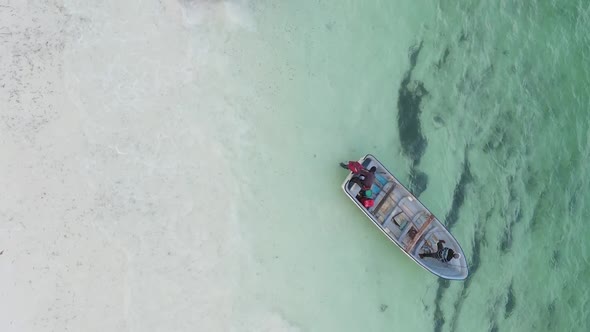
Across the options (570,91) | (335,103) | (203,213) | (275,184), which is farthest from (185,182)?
(570,91)

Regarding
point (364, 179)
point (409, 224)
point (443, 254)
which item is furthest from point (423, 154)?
point (443, 254)

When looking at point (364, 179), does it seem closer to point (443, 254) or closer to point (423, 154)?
point (423, 154)

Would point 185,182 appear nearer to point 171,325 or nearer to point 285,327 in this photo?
point 171,325

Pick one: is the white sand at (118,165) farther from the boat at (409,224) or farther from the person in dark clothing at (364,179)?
the boat at (409,224)

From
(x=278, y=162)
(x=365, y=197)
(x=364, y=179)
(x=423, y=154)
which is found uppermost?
(x=423, y=154)

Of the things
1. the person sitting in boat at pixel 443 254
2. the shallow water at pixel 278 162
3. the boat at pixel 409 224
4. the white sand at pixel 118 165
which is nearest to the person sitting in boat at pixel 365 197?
the boat at pixel 409 224

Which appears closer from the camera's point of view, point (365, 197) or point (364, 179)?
point (364, 179)

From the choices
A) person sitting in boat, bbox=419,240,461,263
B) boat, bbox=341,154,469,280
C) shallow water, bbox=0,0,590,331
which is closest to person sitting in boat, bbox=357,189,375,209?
boat, bbox=341,154,469,280
